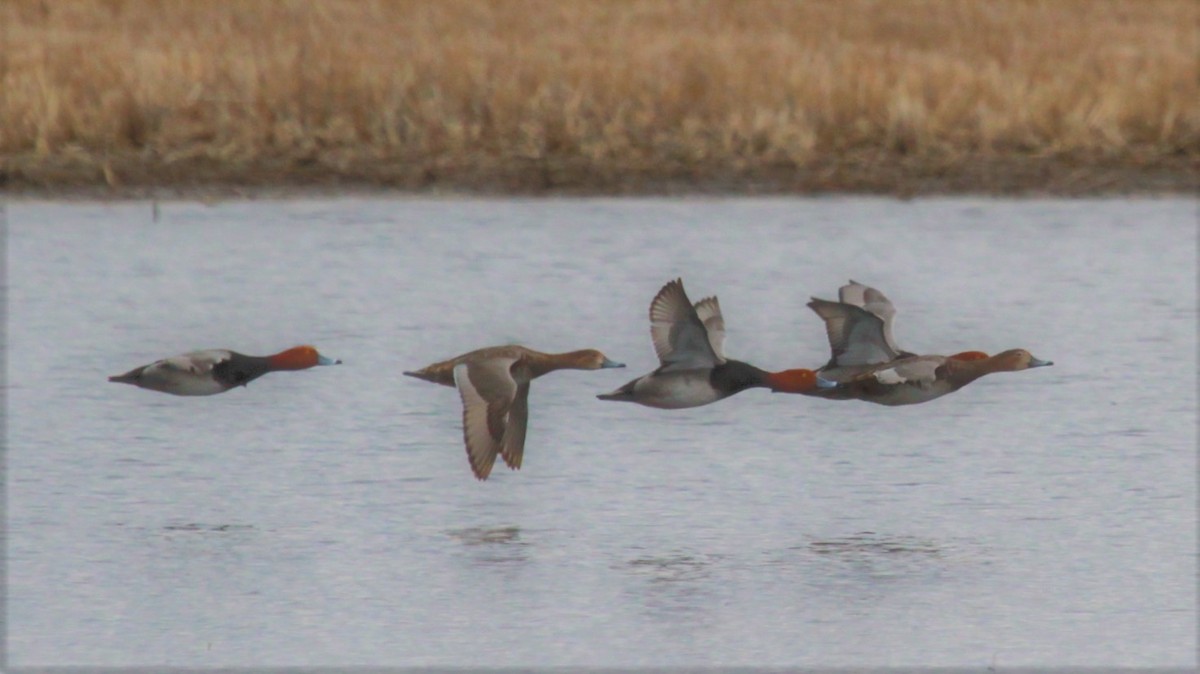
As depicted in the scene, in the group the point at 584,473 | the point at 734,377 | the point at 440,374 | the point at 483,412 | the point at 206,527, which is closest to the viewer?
the point at 483,412

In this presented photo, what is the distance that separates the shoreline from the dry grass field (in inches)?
0.5

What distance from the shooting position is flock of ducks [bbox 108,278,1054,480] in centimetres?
428

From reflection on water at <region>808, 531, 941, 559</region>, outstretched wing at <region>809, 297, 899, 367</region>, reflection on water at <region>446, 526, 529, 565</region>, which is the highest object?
outstretched wing at <region>809, 297, 899, 367</region>

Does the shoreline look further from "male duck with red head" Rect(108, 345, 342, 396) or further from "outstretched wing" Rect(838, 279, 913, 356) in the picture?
"male duck with red head" Rect(108, 345, 342, 396)

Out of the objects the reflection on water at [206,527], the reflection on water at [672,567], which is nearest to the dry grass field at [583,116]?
the reflection on water at [206,527]

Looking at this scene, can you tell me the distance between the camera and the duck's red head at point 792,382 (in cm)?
444

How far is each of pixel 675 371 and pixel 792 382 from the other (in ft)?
1.03

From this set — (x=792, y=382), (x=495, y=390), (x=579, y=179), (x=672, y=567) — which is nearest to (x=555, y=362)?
(x=495, y=390)

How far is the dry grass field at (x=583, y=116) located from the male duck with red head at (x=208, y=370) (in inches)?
220

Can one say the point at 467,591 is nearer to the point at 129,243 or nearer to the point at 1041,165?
the point at 129,243

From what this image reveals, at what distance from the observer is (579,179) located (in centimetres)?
1023

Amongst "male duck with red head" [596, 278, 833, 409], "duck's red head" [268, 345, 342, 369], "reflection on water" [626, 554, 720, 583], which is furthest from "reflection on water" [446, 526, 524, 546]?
"male duck with red head" [596, 278, 833, 409]

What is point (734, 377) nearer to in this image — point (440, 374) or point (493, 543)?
point (440, 374)

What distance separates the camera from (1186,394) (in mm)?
6445
